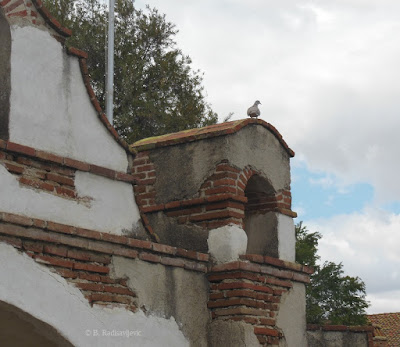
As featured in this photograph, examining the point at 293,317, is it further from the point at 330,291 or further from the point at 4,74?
the point at 330,291

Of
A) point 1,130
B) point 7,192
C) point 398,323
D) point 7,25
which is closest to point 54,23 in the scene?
point 7,25

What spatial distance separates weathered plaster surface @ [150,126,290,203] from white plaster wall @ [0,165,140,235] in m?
1.16

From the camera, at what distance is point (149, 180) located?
8.59 metres

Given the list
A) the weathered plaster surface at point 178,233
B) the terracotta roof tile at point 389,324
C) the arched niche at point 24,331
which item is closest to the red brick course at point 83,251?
the arched niche at point 24,331

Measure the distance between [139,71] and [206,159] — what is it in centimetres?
1393

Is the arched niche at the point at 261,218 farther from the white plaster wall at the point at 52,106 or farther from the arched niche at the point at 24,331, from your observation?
the arched niche at the point at 24,331

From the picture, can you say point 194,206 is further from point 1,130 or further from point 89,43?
point 89,43

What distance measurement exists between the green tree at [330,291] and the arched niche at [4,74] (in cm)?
1977

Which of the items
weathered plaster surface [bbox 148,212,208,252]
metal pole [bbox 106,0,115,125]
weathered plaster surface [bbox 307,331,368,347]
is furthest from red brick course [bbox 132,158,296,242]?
metal pole [bbox 106,0,115,125]

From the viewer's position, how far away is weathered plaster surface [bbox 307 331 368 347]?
8.89 m

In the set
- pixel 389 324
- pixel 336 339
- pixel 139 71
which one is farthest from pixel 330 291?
pixel 336 339

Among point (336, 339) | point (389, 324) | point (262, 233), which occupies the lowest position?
point (336, 339)

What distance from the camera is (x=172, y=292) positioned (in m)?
7.33

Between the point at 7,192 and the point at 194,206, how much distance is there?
2.62 meters
